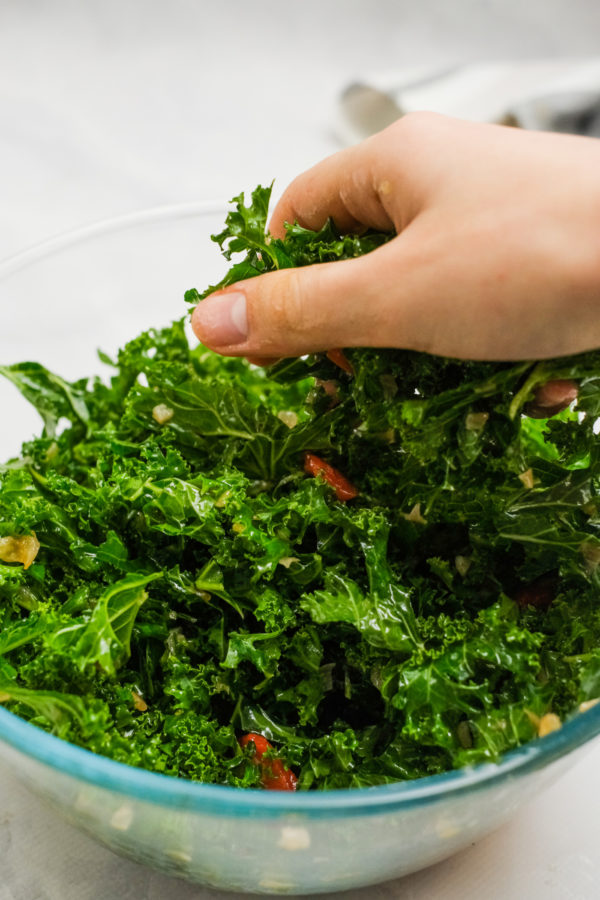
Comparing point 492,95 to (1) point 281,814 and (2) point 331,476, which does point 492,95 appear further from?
(1) point 281,814

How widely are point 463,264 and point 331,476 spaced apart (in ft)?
2.29

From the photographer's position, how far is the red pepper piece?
178cm

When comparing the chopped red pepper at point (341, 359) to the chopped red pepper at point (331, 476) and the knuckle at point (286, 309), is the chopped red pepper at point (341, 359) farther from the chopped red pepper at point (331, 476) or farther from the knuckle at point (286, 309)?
the chopped red pepper at point (331, 476)

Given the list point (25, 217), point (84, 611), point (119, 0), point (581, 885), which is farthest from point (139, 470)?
point (119, 0)

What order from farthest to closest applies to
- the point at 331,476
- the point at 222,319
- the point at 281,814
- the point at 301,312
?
the point at 331,476
the point at 222,319
the point at 301,312
the point at 281,814

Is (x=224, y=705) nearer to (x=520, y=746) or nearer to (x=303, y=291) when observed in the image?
(x=520, y=746)

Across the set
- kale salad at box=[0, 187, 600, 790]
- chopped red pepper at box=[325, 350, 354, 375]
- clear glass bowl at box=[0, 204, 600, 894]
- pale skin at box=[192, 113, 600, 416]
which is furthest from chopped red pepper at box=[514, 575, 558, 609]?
chopped red pepper at box=[325, 350, 354, 375]

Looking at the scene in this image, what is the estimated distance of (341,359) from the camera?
69.1 inches

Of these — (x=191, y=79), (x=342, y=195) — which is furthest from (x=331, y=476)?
(x=191, y=79)

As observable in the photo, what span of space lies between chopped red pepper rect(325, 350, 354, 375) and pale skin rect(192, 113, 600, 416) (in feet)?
0.27

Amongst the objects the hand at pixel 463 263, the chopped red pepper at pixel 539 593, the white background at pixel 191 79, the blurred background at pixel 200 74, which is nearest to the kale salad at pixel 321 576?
the chopped red pepper at pixel 539 593

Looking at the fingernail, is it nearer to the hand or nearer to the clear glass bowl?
the hand

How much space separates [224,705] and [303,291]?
879 mm

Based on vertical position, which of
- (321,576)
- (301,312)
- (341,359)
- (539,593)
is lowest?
(539,593)
